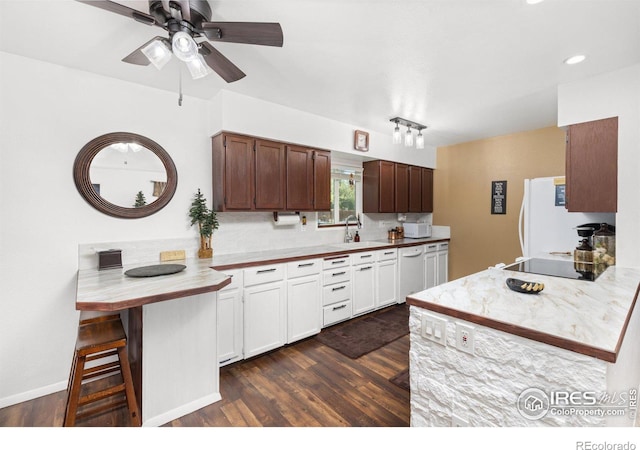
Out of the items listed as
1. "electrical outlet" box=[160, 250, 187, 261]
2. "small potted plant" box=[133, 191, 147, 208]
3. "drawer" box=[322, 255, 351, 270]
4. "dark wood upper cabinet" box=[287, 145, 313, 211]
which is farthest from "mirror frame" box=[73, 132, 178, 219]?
"drawer" box=[322, 255, 351, 270]

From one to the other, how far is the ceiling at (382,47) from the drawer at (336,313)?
7.14ft

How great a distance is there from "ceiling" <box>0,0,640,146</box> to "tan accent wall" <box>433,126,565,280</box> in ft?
3.28

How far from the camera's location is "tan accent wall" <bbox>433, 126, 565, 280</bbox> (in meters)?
3.71

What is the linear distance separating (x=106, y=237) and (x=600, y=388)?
310 centimetres

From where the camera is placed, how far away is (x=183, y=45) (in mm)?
1424

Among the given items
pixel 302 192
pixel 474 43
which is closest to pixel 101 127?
pixel 302 192

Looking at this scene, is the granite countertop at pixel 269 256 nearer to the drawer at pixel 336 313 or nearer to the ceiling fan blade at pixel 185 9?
the drawer at pixel 336 313

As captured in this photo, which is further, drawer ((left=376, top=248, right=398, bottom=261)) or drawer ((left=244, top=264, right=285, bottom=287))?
drawer ((left=376, top=248, right=398, bottom=261))

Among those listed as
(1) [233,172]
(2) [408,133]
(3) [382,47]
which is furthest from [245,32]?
(2) [408,133]

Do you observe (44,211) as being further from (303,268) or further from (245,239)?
(303,268)

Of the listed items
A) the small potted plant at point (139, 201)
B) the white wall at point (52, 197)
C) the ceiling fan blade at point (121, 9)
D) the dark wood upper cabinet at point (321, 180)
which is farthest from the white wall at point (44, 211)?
the dark wood upper cabinet at point (321, 180)

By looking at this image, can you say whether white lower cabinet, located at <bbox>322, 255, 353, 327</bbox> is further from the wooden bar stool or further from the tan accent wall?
the tan accent wall

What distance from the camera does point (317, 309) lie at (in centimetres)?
308

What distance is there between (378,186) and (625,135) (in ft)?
7.97
